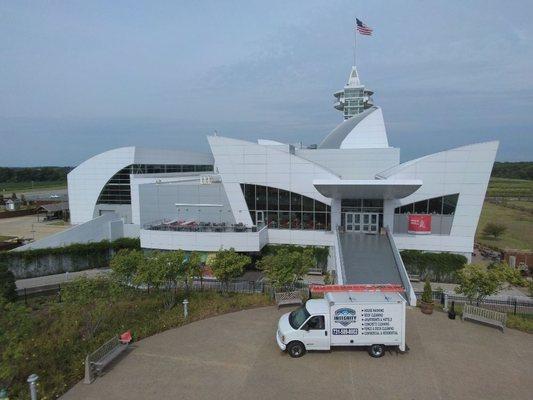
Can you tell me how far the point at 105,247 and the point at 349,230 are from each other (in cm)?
1975

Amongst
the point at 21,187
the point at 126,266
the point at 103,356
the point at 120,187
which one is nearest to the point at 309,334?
the point at 103,356

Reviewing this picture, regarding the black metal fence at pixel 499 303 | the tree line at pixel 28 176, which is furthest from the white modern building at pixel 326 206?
the tree line at pixel 28 176

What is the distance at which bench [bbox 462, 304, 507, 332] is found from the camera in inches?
560

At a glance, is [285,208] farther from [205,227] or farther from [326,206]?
[205,227]

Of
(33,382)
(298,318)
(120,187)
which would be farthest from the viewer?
(120,187)

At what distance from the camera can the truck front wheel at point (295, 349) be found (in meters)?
12.0

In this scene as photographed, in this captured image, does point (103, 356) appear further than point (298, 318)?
No

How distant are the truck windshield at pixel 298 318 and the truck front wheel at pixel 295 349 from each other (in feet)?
1.79

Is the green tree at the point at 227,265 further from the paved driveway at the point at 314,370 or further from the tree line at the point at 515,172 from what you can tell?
the tree line at the point at 515,172

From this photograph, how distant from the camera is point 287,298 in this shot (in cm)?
1670

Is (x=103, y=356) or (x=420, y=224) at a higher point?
(x=420, y=224)

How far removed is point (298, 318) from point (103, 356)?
6497 mm

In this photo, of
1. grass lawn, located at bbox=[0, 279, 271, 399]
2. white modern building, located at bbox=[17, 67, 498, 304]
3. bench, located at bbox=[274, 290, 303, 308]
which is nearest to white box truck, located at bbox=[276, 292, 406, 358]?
bench, located at bbox=[274, 290, 303, 308]

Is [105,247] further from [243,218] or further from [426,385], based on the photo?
[426,385]
